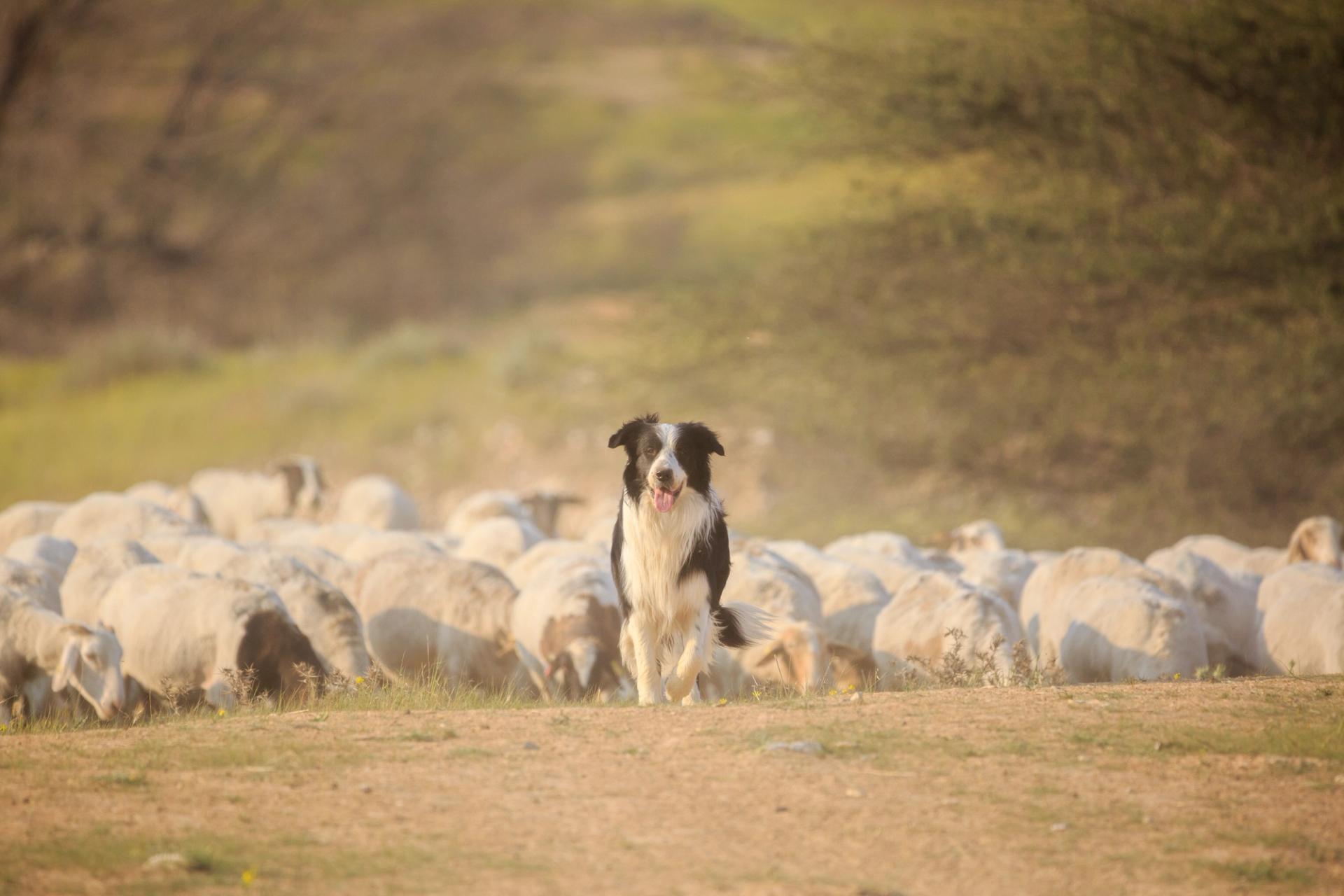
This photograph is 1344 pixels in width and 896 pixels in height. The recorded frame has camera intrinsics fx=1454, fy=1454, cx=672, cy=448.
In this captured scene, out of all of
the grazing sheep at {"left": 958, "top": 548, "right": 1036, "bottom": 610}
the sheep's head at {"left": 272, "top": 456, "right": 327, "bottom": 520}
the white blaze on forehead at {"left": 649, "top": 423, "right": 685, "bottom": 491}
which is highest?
the sheep's head at {"left": 272, "top": 456, "right": 327, "bottom": 520}

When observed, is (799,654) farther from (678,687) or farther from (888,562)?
(888,562)

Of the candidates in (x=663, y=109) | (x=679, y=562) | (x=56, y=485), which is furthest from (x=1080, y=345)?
(x=663, y=109)

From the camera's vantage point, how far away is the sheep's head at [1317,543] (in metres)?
12.1

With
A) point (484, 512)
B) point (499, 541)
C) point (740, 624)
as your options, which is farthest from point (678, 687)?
point (484, 512)

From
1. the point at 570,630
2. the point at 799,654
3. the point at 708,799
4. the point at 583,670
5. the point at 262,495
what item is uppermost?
the point at 262,495

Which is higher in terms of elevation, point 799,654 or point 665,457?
point 665,457

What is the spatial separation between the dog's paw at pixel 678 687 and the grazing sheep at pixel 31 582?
14.2ft

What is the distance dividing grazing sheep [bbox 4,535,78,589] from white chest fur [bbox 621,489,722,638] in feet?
16.1

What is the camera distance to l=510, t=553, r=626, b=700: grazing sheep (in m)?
9.14

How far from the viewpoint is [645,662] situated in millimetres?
7699

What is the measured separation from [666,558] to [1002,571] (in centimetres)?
456

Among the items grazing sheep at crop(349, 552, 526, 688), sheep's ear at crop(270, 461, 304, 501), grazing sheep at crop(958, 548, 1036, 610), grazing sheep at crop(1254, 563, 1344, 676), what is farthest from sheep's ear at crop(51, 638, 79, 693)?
sheep's ear at crop(270, 461, 304, 501)

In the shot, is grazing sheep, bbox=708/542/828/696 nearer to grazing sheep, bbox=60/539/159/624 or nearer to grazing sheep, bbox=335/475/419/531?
grazing sheep, bbox=60/539/159/624

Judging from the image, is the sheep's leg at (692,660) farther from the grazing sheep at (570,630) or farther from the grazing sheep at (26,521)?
the grazing sheep at (26,521)
